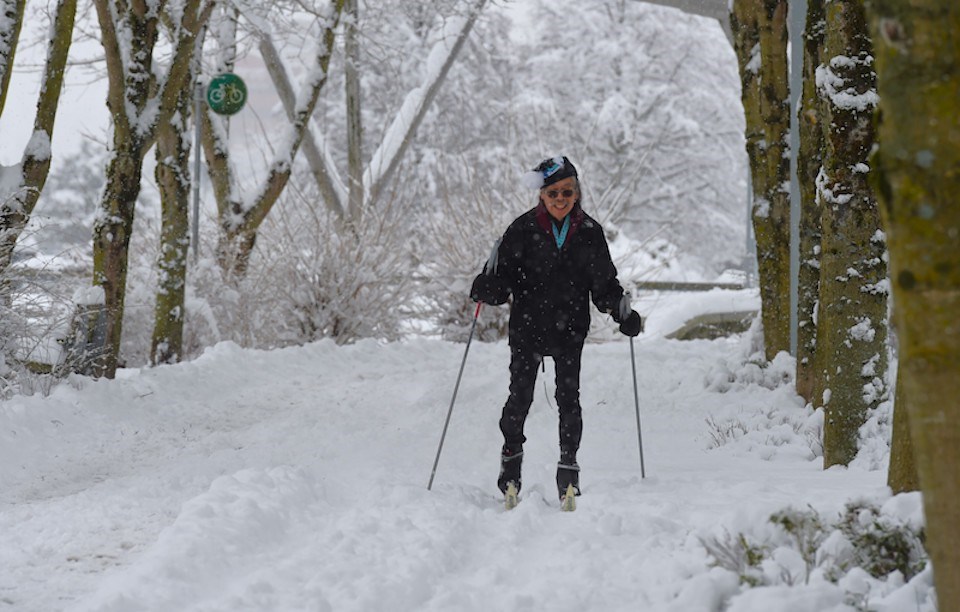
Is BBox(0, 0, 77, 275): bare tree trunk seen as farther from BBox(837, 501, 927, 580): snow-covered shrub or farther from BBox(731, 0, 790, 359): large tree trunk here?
BBox(837, 501, 927, 580): snow-covered shrub

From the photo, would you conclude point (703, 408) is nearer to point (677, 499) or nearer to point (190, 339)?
point (677, 499)

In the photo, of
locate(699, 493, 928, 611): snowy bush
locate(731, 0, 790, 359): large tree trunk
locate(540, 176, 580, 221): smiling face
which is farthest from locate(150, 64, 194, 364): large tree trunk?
locate(699, 493, 928, 611): snowy bush

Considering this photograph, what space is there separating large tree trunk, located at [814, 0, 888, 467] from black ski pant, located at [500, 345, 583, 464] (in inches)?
59.6

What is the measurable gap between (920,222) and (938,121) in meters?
0.21

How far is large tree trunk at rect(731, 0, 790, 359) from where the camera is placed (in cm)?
873

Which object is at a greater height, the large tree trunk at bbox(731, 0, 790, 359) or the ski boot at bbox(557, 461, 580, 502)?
the large tree trunk at bbox(731, 0, 790, 359)

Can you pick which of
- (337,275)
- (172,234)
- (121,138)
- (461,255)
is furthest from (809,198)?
(337,275)

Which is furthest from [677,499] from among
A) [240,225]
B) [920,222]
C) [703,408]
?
[240,225]

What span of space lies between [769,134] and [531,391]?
429cm

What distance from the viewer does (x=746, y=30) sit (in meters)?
8.98

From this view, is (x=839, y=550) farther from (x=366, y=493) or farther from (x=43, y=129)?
(x=43, y=129)

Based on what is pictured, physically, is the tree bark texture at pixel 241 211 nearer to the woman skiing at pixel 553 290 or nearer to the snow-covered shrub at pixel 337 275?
the snow-covered shrub at pixel 337 275

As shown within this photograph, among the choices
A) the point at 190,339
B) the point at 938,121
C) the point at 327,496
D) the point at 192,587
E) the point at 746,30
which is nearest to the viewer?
the point at 938,121

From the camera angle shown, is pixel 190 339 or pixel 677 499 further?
pixel 190 339
